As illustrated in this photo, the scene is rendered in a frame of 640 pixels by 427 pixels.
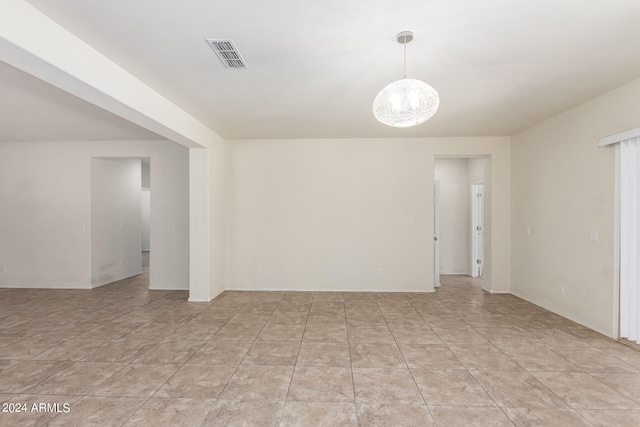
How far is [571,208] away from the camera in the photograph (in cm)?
395

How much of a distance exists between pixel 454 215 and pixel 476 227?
0.52 metres

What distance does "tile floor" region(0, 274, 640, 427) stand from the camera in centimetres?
206

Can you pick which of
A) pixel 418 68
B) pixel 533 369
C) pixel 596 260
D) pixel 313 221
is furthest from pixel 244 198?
pixel 596 260

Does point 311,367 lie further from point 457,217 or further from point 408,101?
point 457,217

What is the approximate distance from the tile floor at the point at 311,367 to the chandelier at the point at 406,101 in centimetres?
203

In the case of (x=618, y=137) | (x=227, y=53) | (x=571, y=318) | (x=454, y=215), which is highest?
(x=227, y=53)

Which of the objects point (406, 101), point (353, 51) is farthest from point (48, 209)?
point (406, 101)

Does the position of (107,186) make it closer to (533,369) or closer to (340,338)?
(340,338)

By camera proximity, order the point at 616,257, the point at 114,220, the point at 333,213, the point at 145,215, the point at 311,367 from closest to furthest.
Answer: the point at 311,367
the point at 616,257
the point at 333,213
the point at 114,220
the point at 145,215

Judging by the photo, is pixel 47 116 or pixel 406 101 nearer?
pixel 406 101

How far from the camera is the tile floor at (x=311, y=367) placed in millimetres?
2057

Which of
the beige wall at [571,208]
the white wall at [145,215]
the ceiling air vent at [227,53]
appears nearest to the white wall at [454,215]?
the beige wall at [571,208]

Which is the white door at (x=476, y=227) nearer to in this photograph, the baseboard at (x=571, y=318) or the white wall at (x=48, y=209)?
the baseboard at (x=571, y=318)

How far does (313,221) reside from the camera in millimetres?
5547
